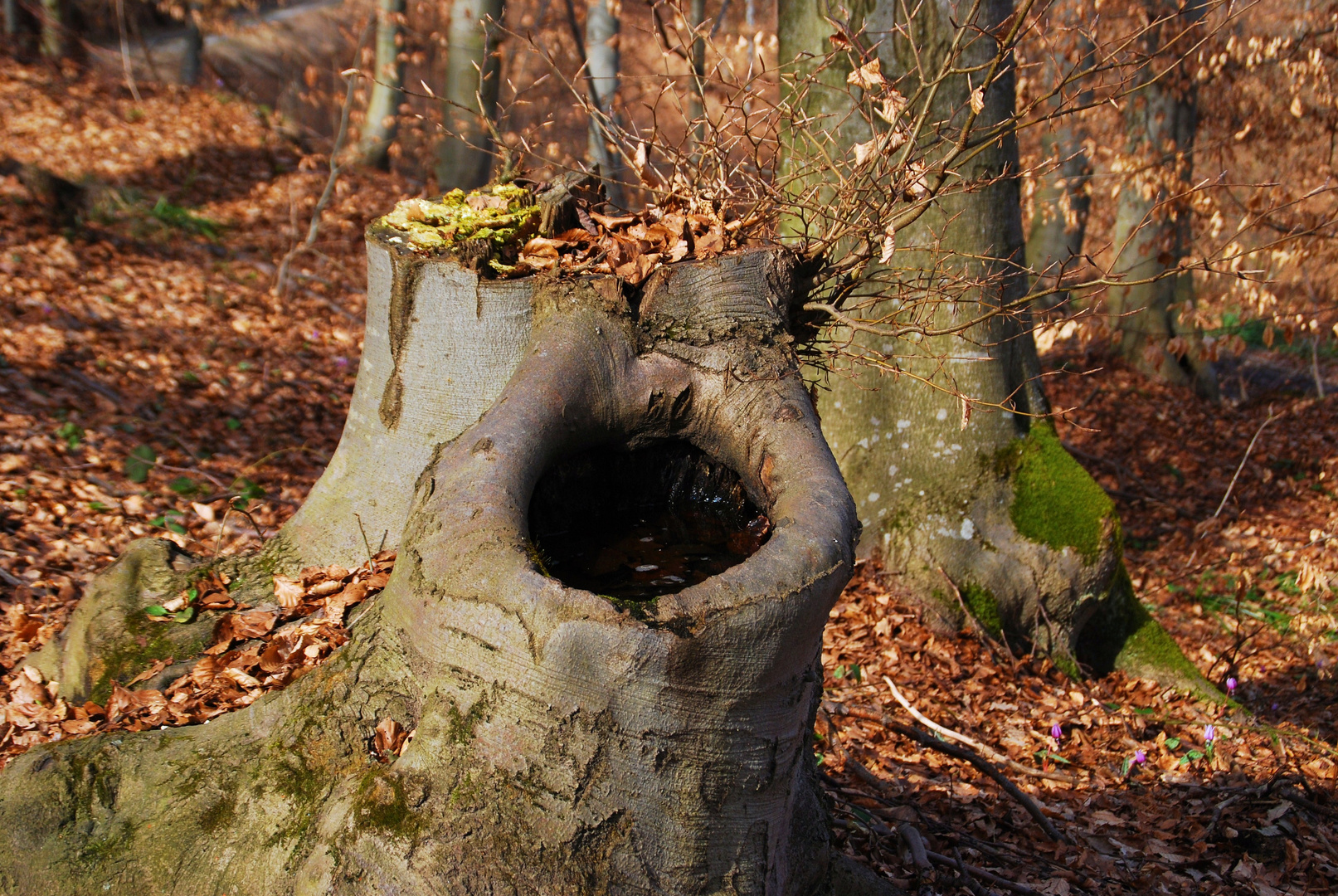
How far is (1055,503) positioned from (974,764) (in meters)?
1.99

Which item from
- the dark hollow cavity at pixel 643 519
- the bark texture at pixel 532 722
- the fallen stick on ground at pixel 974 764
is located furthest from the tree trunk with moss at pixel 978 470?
the bark texture at pixel 532 722

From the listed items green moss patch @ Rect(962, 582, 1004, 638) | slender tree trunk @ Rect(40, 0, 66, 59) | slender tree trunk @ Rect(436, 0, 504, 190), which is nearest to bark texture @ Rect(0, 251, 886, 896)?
green moss patch @ Rect(962, 582, 1004, 638)

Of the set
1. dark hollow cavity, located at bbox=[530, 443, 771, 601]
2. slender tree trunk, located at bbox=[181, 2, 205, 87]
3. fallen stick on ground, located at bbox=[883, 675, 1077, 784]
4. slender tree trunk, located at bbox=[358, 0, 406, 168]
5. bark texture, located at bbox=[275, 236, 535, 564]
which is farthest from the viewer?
slender tree trunk, located at bbox=[181, 2, 205, 87]

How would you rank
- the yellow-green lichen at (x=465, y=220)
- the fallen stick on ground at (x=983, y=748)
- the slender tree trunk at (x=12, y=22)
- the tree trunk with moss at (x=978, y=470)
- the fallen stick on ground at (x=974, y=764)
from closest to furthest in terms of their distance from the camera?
the yellow-green lichen at (x=465, y=220) < the fallen stick on ground at (x=974, y=764) < the fallen stick on ground at (x=983, y=748) < the tree trunk with moss at (x=978, y=470) < the slender tree trunk at (x=12, y=22)

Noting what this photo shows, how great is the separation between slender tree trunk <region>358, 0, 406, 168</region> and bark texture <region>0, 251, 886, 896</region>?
10.7 m

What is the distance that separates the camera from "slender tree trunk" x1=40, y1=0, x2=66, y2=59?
46.2ft

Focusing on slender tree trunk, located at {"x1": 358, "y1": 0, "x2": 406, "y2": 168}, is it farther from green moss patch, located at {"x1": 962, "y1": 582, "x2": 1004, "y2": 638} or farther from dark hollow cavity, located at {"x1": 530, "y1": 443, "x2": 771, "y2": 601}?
dark hollow cavity, located at {"x1": 530, "y1": 443, "x2": 771, "y2": 601}

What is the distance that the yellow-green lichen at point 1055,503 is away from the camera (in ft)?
17.5

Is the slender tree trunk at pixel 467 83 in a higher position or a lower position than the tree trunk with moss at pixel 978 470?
higher

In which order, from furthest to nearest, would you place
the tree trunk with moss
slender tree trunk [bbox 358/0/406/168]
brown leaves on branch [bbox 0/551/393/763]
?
slender tree trunk [bbox 358/0/406/168] < the tree trunk with moss < brown leaves on branch [bbox 0/551/393/763]

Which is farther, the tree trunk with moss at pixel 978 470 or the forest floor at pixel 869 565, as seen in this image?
the tree trunk with moss at pixel 978 470

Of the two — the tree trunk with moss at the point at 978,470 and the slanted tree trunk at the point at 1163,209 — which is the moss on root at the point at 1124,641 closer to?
→ the tree trunk with moss at the point at 978,470

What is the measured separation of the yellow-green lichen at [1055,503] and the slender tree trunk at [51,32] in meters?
15.8

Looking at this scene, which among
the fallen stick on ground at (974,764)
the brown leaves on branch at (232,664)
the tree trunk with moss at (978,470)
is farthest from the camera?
the tree trunk with moss at (978,470)
